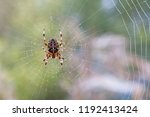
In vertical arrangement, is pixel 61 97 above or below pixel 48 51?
below

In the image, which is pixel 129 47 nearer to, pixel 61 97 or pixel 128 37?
pixel 128 37

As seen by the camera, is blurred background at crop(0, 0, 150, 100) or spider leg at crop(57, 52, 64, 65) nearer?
spider leg at crop(57, 52, 64, 65)

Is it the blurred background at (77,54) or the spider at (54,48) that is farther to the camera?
the blurred background at (77,54)

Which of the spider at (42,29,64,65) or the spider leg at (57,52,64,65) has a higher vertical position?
the spider at (42,29,64,65)

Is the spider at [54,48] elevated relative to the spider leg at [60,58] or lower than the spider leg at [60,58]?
elevated

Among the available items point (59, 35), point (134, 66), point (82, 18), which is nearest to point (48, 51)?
point (59, 35)

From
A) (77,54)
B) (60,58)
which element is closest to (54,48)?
(60,58)

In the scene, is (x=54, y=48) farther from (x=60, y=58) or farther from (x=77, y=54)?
(x=77, y=54)

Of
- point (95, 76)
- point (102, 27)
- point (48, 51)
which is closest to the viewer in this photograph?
point (48, 51)
